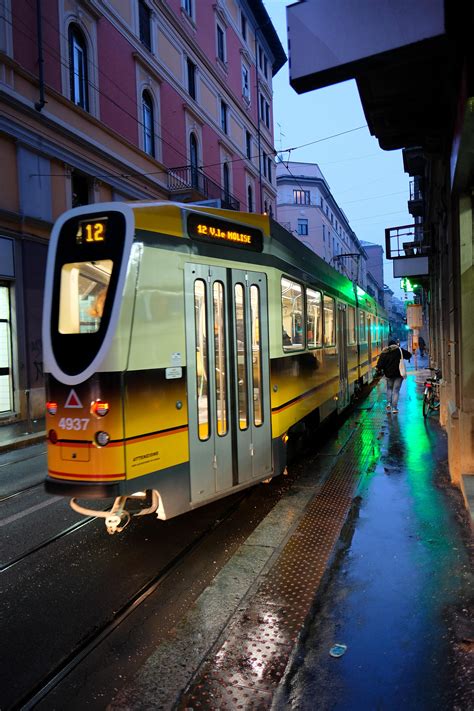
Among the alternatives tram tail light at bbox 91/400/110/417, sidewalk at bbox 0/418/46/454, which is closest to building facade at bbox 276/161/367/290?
sidewalk at bbox 0/418/46/454

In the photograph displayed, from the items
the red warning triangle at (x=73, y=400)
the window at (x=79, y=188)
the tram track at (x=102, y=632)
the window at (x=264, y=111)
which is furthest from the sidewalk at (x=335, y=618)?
the window at (x=264, y=111)

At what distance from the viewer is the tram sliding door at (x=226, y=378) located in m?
4.94

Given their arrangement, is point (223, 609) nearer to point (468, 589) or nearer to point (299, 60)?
point (468, 589)

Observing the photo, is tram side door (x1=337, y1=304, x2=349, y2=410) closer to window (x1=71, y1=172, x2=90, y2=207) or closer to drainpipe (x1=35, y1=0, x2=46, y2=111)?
window (x1=71, y1=172, x2=90, y2=207)

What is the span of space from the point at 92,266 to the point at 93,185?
13.5 metres

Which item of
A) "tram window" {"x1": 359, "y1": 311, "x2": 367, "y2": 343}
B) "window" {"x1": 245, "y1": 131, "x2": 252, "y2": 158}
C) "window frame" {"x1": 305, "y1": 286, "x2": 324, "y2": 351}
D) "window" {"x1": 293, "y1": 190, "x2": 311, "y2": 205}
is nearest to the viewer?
"window frame" {"x1": 305, "y1": 286, "x2": 324, "y2": 351}

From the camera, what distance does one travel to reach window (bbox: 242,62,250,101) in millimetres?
30969

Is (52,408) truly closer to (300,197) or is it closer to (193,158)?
(193,158)

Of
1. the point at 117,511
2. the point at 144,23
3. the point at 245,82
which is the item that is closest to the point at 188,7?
the point at 144,23

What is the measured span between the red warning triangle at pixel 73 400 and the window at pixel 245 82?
3063 cm

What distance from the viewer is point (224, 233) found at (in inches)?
212

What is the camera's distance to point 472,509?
16.7ft

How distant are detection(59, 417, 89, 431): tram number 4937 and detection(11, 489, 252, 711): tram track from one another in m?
1.37

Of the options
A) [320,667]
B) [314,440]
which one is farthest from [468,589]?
[314,440]
